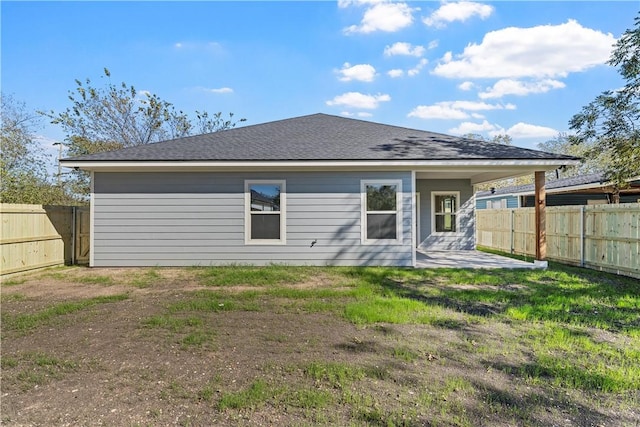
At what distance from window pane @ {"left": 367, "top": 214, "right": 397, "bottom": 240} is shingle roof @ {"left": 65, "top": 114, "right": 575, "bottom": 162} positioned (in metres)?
1.50

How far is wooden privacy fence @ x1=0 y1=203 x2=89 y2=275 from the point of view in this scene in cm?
754

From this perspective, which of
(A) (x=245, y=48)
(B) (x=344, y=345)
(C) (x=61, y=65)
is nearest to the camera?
(B) (x=344, y=345)

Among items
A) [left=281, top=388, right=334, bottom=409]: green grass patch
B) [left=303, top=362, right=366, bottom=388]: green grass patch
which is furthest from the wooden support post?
[left=281, top=388, right=334, bottom=409]: green grass patch

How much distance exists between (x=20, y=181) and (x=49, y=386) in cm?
1229

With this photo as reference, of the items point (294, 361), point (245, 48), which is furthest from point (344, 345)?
point (245, 48)

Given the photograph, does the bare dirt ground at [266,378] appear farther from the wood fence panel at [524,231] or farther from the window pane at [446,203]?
the window pane at [446,203]

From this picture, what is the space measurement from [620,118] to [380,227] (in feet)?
18.6

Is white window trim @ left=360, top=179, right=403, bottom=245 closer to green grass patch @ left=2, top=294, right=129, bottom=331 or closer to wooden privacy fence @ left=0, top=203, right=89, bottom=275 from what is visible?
green grass patch @ left=2, top=294, right=129, bottom=331

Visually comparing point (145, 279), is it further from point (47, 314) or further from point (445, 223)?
point (445, 223)

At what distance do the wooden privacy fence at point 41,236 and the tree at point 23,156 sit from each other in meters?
3.79

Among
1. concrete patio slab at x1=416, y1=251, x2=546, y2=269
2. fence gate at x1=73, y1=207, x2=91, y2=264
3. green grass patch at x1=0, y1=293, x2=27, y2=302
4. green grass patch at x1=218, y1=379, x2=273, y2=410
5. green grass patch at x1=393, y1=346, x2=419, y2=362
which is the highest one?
fence gate at x1=73, y1=207, x2=91, y2=264

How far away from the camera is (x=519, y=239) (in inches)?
448

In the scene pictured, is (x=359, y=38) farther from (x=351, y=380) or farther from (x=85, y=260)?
(x=351, y=380)

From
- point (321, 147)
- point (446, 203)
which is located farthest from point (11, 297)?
point (446, 203)
